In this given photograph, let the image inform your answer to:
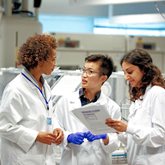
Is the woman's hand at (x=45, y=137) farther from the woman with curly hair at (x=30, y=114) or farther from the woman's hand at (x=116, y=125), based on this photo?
the woman's hand at (x=116, y=125)

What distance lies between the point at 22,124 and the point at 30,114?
0.07 m

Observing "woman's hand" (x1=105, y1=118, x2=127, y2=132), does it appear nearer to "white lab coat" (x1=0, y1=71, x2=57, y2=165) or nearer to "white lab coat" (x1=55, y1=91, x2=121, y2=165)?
"white lab coat" (x1=55, y1=91, x2=121, y2=165)

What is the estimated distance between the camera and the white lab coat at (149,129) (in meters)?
2.03

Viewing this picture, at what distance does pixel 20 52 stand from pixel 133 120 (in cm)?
74

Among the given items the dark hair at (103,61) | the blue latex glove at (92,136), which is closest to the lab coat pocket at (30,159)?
the blue latex glove at (92,136)

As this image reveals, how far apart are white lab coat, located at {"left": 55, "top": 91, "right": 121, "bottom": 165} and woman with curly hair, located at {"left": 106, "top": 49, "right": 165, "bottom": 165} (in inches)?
4.8

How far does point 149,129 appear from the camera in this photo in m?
2.05

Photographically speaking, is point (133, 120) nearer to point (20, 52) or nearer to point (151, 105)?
point (151, 105)

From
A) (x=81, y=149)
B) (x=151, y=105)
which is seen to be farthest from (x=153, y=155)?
(x=81, y=149)

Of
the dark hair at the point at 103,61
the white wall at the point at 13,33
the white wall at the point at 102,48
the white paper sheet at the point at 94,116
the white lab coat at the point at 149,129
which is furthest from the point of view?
the white wall at the point at 102,48

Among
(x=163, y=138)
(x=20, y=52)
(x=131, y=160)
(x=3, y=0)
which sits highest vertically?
(x=3, y=0)

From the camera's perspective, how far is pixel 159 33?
27.0 feet

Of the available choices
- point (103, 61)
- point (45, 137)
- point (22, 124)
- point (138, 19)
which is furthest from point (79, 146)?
point (138, 19)

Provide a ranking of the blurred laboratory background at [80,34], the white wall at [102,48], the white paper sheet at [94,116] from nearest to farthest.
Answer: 1. the white paper sheet at [94,116]
2. the blurred laboratory background at [80,34]
3. the white wall at [102,48]
